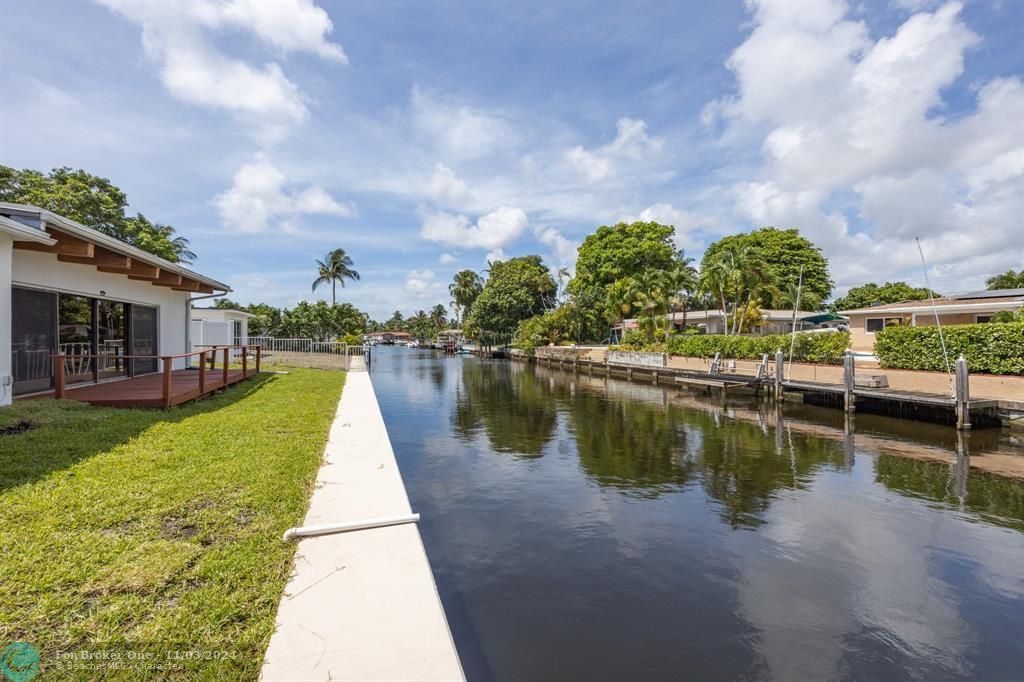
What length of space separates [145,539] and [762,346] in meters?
25.9

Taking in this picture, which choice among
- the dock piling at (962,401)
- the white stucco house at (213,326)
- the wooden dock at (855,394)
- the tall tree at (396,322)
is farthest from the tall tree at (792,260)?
the tall tree at (396,322)

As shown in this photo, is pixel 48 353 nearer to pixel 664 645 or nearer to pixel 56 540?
pixel 56 540

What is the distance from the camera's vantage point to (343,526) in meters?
4.96

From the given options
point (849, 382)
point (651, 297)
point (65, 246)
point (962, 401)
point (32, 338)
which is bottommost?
point (962, 401)

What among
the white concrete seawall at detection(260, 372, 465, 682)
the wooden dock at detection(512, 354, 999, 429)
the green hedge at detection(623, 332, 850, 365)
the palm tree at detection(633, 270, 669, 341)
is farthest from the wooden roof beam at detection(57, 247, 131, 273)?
the palm tree at detection(633, 270, 669, 341)

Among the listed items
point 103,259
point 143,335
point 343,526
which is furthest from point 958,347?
point 143,335

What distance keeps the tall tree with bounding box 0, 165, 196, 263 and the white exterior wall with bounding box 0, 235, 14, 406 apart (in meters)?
24.6

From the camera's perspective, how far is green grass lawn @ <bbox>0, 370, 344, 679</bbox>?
122 inches

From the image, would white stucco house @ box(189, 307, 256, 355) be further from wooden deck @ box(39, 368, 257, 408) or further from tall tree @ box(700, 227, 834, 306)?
tall tree @ box(700, 227, 834, 306)

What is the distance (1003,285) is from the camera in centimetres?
5256

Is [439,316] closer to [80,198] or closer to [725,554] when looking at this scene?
[80,198]

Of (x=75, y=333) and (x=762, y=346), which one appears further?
(x=762, y=346)

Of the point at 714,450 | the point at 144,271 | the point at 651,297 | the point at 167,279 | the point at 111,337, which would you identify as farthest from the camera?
the point at 651,297

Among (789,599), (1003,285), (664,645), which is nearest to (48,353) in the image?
(664,645)
